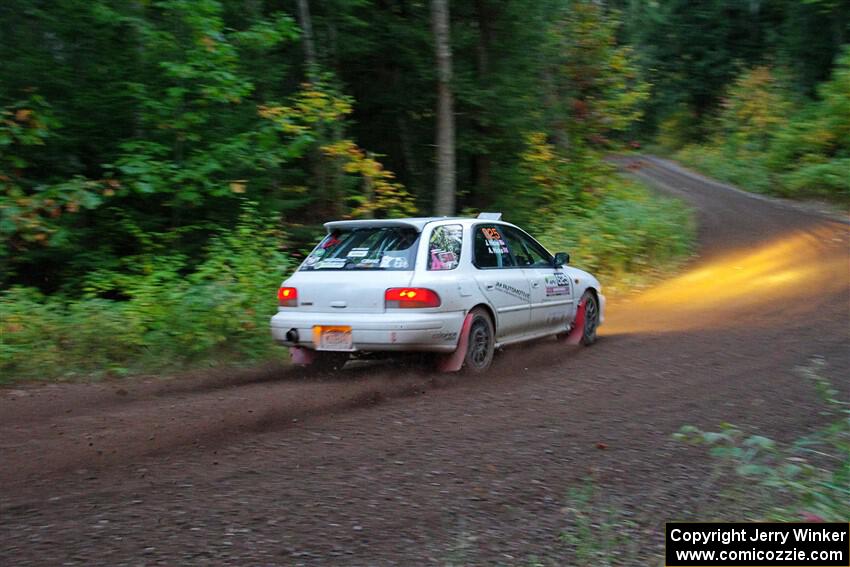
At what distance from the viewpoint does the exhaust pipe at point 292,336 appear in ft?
28.1

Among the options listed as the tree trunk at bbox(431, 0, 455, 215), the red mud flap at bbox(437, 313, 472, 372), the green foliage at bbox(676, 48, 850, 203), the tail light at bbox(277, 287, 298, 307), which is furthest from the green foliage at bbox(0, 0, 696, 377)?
the green foliage at bbox(676, 48, 850, 203)

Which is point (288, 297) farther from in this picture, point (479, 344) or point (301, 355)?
point (479, 344)

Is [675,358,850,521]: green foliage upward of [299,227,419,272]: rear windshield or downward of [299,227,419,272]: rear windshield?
downward

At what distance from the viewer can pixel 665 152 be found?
52.7 m

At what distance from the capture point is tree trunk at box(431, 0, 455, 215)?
15203mm

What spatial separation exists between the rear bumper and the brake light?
8cm

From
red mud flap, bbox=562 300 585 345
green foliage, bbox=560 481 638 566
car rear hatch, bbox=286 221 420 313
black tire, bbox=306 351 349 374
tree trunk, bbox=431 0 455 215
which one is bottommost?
green foliage, bbox=560 481 638 566

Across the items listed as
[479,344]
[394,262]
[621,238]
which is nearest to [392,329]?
[394,262]

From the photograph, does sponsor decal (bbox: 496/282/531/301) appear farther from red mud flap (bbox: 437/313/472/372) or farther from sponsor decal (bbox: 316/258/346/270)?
sponsor decal (bbox: 316/258/346/270)

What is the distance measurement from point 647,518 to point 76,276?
914 cm

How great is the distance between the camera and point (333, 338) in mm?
8375

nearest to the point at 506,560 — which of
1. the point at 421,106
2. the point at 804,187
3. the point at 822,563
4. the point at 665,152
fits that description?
the point at 822,563

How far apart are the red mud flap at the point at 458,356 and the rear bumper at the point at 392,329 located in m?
0.08

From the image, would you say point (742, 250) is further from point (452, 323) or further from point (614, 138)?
point (452, 323)
